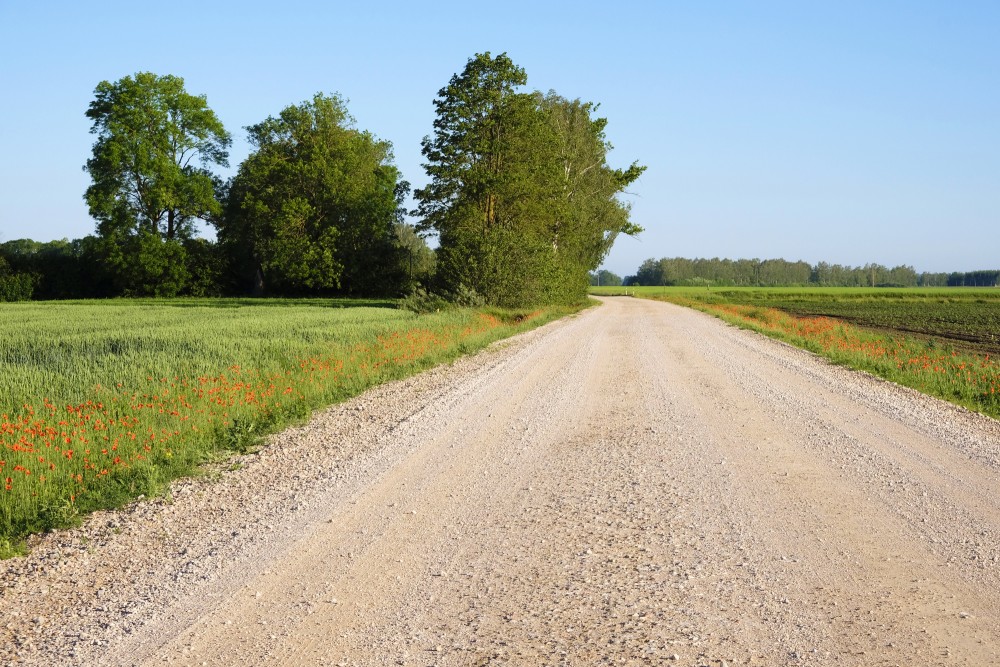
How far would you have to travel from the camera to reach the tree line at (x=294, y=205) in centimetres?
4416

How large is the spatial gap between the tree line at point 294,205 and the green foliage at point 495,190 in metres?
0.14

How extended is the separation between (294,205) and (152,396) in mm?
50632

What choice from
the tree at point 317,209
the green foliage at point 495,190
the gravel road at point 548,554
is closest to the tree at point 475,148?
the green foliage at point 495,190

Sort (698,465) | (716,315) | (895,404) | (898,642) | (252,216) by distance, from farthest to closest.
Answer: (252,216) < (716,315) < (895,404) < (698,465) < (898,642)

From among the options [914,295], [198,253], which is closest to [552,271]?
[198,253]

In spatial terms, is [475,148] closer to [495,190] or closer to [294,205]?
[495,190]

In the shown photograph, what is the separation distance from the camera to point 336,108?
63.8 metres

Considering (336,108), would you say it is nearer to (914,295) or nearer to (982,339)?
(982,339)

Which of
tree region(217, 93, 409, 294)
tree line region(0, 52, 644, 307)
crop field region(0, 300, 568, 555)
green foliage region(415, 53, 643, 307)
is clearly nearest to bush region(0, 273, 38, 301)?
tree line region(0, 52, 644, 307)

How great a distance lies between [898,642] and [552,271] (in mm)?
40088

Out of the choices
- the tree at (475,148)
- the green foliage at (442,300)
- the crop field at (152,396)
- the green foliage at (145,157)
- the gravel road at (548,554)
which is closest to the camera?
the gravel road at (548,554)

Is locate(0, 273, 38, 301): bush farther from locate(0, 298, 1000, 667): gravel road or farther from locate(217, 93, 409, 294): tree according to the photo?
locate(0, 298, 1000, 667): gravel road

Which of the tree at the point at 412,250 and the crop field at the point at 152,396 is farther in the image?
the tree at the point at 412,250

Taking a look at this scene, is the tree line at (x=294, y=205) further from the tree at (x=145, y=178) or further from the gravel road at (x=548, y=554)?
the gravel road at (x=548, y=554)
